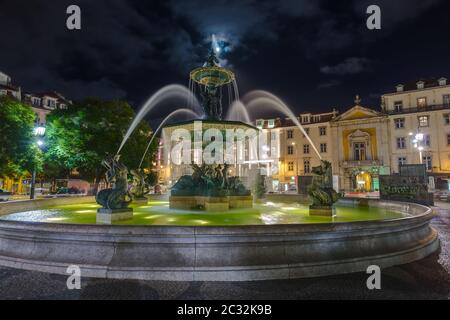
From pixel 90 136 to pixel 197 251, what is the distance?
91.9 ft

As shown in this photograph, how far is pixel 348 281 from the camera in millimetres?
5316

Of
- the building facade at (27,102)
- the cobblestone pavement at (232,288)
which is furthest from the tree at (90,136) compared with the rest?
the cobblestone pavement at (232,288)

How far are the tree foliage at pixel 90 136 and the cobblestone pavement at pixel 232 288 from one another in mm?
25228

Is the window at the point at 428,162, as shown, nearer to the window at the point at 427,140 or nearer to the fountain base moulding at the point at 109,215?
the window at the point at 427,140

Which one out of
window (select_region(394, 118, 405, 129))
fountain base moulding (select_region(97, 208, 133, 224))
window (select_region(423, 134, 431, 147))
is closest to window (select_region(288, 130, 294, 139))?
window (select_region(394, 118, 405, 129))

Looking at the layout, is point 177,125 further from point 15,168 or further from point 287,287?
point 15,168

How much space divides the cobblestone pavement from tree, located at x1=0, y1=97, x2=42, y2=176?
26954 millimetres

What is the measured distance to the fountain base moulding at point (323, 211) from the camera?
9078mm

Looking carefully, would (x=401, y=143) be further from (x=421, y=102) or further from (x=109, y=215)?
(x=109, y=215)

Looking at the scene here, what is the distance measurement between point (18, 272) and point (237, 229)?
4597 millimetres

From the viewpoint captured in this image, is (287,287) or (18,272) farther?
(18,272)

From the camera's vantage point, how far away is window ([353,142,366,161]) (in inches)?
2110
